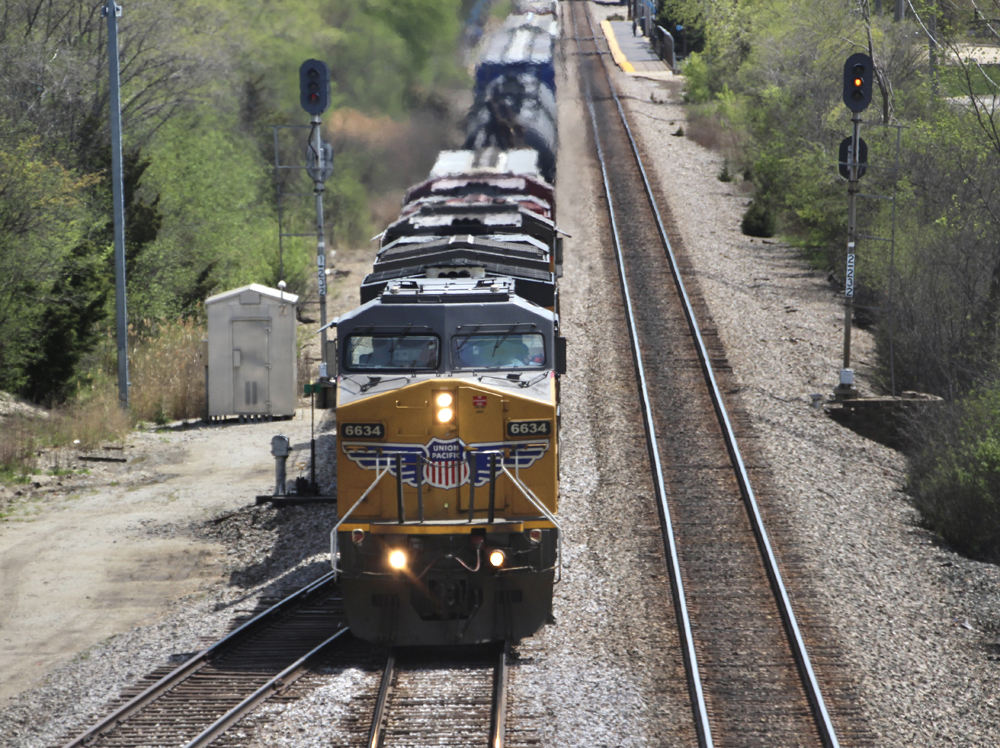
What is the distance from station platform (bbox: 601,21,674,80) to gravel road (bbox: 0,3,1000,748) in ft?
135

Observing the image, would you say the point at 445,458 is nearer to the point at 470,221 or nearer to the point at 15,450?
the point at 470,221

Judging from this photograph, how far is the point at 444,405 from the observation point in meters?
10.3

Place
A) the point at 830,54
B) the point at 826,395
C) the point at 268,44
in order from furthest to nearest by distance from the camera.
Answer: the point at 268,44, the point at 830,54, the point at 826,395

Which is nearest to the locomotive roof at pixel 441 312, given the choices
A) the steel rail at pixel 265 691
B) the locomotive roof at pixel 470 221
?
the steel rail at pixel 265 691

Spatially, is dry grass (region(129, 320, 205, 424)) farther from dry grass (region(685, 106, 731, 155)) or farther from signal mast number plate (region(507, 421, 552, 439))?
dry grass (region(685, 106, 731, 155))

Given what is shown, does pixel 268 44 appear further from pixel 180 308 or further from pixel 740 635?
pixel 740 635

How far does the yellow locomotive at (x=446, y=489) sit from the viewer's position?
10.3 meters

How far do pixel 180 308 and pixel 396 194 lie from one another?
6978mm

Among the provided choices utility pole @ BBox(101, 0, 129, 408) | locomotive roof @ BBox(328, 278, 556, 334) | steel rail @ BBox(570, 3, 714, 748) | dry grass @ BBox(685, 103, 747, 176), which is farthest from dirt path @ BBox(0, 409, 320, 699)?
dry grass @ BBox(685, 103, 747, 176)

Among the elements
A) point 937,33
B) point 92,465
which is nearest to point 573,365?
point 92,465

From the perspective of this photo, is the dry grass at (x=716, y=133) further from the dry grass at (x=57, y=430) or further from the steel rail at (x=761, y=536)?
the dry grass at (x=57, y=430)

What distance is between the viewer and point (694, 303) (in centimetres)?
2483

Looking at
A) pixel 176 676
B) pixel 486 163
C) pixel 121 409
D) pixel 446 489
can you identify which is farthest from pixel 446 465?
pixel 121 409

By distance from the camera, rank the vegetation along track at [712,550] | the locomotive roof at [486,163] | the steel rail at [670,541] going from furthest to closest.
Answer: the locomotive roof at [486,163]
the vegetation along track at [712,550]
the steel rail at [670,541]
